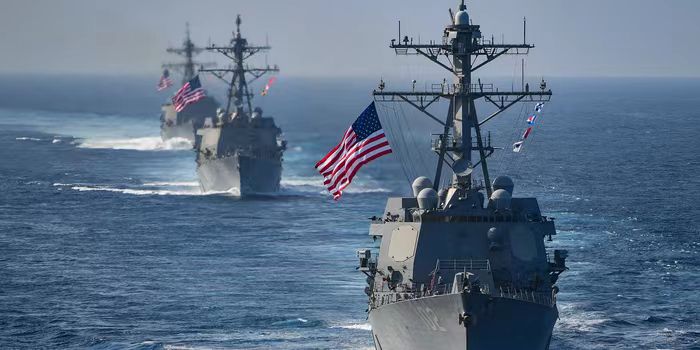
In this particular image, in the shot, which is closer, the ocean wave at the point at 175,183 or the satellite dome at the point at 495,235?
the satellite dome at the point at 495,235

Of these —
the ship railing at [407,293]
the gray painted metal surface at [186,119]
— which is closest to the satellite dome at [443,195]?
the ship railing at [407,293]

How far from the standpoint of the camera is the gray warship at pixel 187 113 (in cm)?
15150

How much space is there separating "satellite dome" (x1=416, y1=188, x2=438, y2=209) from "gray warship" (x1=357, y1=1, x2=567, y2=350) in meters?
0.03

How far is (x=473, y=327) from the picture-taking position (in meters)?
40.0

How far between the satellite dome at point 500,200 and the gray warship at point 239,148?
59.1 m

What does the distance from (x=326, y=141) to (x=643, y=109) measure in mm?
51268

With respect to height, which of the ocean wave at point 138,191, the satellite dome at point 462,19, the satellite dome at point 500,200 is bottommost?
the ocean wave at point 138,191

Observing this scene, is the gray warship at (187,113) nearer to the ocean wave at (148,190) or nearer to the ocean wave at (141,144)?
the ocean wave at (141,144)

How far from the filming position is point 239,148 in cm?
10912

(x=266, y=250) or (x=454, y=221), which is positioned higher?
(x=454, y=221)

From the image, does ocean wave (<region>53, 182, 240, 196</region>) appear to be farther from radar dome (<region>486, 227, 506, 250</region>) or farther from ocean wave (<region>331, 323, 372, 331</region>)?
radar dome (<region>486, 227, 506, 250</region>)

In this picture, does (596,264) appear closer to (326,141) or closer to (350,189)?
(350,189)

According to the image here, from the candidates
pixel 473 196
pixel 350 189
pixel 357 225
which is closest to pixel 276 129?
pixel 350 189

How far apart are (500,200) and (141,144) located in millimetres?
105215
